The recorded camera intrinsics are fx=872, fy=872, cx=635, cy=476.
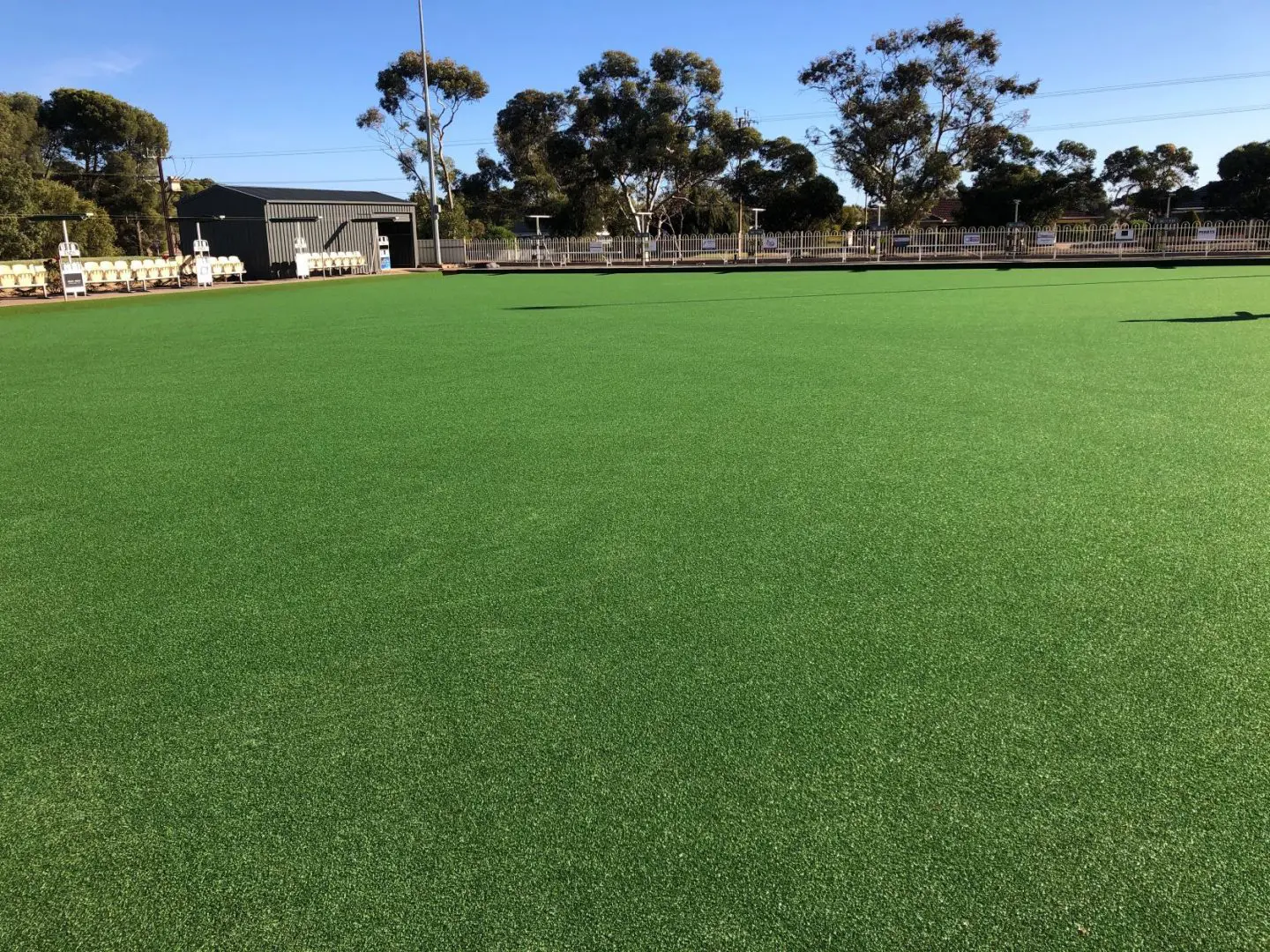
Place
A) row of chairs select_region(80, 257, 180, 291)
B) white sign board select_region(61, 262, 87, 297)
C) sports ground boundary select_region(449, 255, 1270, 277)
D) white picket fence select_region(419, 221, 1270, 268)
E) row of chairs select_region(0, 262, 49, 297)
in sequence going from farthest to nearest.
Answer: white picket fence select_region(419, 221, 1270, 268) < sports ground boundary select_region(449, 255, 1270, 277) < row of chairs select_region(80, 257, 180, 291) < row of chairs select_region(0, 262, 49, 297) < white sign board select_region(61, 262, 87, 297)

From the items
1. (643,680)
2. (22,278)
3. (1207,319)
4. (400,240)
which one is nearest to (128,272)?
(22,278)

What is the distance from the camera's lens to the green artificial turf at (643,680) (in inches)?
71.1

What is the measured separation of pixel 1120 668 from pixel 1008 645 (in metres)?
0.31

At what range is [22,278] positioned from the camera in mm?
21609

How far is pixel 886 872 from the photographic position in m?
1.84

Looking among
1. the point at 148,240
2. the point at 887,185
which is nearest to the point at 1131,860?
the point at 887,185

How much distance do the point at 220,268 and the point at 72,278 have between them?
26.5 feet

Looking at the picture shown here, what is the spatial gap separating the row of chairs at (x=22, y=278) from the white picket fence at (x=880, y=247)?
18457 millimetres

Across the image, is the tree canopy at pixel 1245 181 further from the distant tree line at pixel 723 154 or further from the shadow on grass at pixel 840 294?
the shadow on grass at pixel 840 294

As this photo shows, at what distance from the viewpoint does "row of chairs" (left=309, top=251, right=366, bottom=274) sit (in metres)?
32.4

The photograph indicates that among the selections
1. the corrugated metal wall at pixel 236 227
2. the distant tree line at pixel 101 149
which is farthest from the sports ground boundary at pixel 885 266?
the distant tree line at pixel 101 149

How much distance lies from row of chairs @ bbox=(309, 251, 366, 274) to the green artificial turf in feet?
93.1

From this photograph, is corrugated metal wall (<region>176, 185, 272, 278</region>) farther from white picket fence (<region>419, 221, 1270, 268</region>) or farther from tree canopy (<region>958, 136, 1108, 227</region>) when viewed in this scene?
tree canopy (<region>958, 136, 1108, 227</region>)

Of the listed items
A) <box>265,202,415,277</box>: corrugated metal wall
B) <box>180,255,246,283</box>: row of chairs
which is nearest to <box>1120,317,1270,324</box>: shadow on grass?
<box>180,255,246,283</box>: row of chairs
